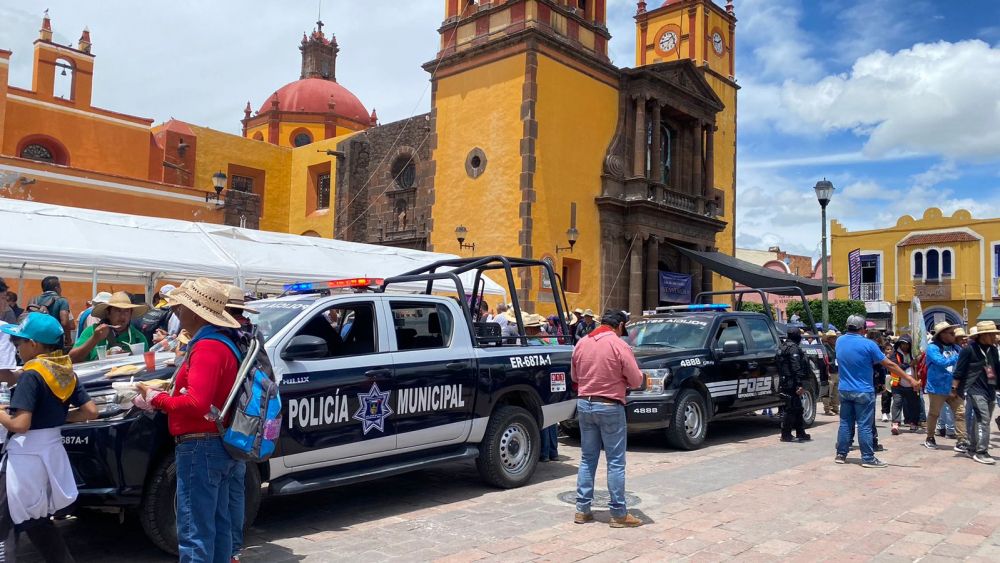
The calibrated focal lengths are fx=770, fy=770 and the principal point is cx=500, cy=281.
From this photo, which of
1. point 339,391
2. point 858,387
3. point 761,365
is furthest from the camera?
point 761,365

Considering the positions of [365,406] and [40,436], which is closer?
[40,436]

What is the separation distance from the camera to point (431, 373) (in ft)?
22.0

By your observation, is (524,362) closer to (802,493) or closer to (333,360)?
(333,360)

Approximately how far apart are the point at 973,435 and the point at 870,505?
3.66 m

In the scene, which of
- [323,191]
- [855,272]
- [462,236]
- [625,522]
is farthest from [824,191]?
[855,272]

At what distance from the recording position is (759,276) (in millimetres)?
24703

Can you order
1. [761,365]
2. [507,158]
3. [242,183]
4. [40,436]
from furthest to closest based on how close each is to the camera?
[242,183] → [507,158] → [761,365] → [40,436]

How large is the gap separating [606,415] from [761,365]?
19.5ft

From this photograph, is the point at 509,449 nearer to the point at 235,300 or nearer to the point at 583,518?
the point at 583,518

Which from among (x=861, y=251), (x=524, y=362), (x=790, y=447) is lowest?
(x=790, y=447)

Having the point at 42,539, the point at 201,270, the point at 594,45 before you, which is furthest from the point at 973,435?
the point at 594,45

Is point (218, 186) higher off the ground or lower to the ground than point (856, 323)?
higher

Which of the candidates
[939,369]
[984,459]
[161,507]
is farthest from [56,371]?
[939,369]

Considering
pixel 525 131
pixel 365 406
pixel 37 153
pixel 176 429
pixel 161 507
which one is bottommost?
pixel 161 507
